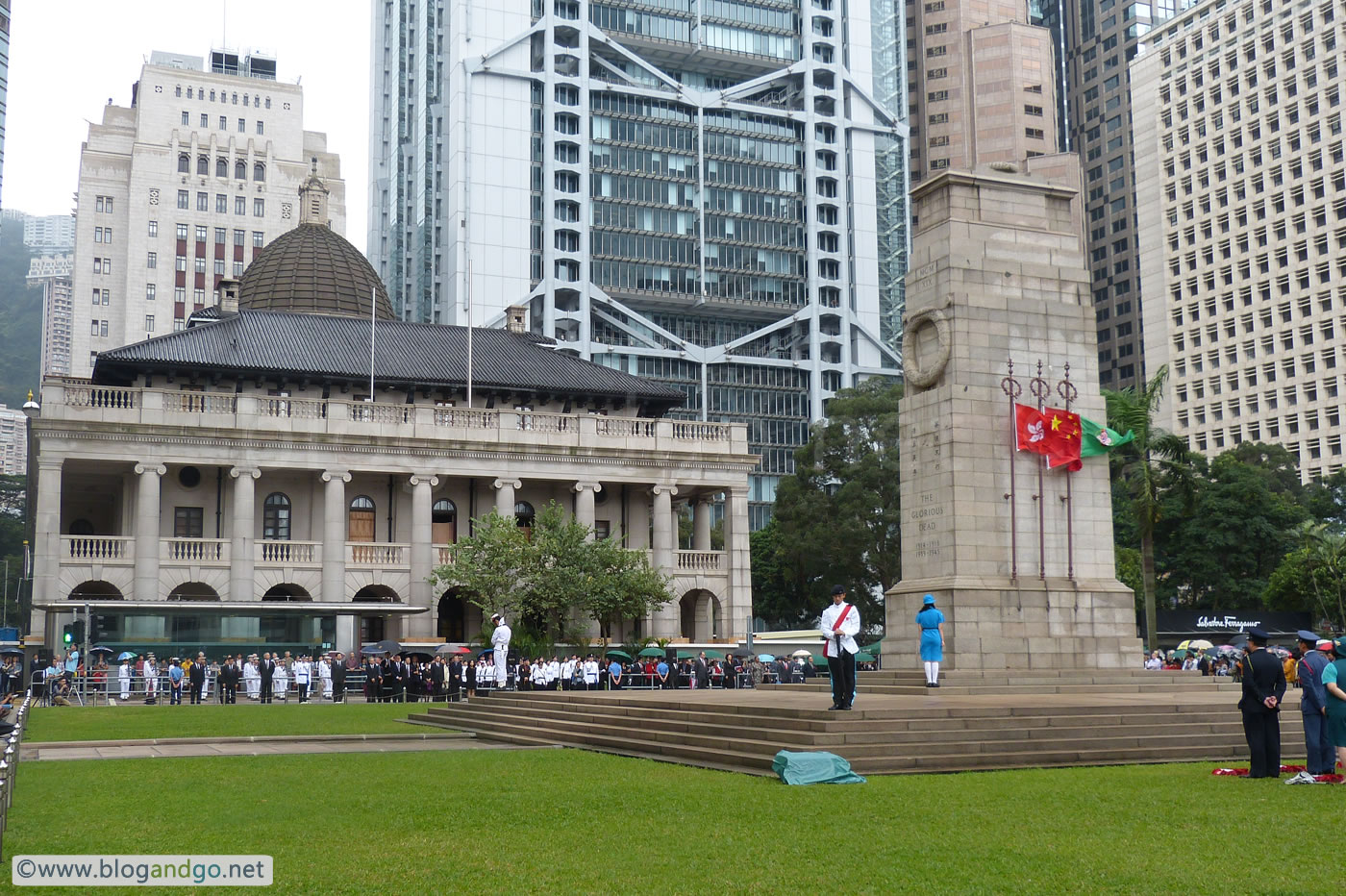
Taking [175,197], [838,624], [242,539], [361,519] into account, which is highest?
[175,197]

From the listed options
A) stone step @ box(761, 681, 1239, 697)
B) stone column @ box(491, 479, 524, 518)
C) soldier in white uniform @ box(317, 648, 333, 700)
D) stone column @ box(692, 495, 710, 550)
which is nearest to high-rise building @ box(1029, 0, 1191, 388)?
stone column @ box(692, 495, 710, 550)

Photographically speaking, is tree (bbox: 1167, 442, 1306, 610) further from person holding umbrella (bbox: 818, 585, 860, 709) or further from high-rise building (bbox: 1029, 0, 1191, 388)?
person holding umbrella (bbox: 818, 585, 860, 709)

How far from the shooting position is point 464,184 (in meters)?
121

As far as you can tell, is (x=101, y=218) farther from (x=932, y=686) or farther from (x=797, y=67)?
(x=932, y=686)

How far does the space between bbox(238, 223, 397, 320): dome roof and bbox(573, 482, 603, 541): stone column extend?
22620 mm

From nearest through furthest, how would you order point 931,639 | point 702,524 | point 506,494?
1. point 931,639
2. point 506,494
3. point 702,524

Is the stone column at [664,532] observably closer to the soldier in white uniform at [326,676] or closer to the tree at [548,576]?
the tree at [548,576]

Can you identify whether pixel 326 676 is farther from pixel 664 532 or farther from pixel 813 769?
pixel 813 769

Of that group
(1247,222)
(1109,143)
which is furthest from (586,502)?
(1109,143)

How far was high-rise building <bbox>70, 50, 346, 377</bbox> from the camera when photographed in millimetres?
139375

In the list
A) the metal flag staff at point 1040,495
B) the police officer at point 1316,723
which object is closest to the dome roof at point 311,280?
the metal flag staff at point 1040,495

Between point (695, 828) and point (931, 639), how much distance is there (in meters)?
13.9

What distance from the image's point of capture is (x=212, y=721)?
31.6 m

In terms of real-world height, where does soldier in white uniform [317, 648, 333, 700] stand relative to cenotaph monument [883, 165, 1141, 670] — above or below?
below
